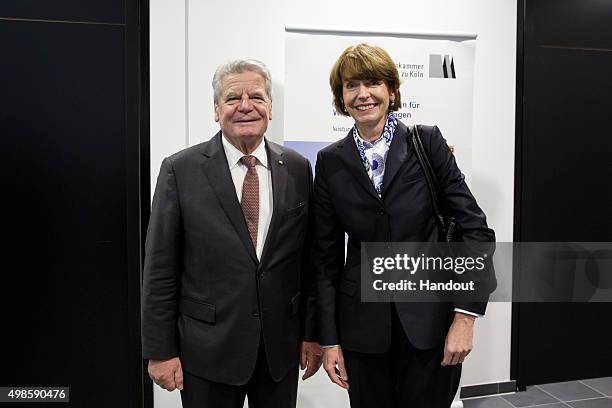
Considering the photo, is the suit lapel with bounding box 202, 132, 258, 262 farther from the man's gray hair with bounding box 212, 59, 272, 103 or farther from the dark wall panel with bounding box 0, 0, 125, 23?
the dark wall panel with bounding box 0, 0, 125, 23

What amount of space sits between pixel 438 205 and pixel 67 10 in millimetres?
2092

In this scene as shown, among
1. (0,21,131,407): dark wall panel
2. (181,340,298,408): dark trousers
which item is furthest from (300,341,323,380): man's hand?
(0,21,131,407): dark wall panel

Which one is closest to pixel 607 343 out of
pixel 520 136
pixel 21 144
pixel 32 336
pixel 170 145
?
pixel 520 136

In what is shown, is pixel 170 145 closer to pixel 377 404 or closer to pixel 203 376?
pixel 203 376

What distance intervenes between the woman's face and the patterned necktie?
0.35m

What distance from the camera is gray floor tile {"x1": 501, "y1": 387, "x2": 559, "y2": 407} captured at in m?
3.07

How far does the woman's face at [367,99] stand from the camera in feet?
5.02

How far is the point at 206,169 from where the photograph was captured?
155cm

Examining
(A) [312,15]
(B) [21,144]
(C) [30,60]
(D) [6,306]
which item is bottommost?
(D) [6,306]

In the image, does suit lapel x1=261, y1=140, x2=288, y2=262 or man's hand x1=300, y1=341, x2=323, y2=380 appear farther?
man's hand x1=300, y1=341, x2=323, y2=380

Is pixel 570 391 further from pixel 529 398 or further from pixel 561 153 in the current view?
pixel 561 153

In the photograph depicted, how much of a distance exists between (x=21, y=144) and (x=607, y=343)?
12.2ft

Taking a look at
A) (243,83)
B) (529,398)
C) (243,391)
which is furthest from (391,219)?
(529,398)

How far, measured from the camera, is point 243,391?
1606mm
